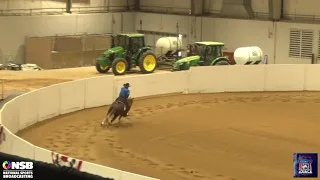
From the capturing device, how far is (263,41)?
36.5 m

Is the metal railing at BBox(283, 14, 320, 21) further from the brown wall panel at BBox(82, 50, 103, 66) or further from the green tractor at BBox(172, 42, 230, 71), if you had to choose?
the brown wall panel at BBox(82, 50, 103, 66)

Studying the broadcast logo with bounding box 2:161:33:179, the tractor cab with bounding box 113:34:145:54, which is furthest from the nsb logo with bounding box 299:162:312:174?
the tractor cab with bounding box 113:34:145:54

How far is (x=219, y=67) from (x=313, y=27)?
8.49 meters

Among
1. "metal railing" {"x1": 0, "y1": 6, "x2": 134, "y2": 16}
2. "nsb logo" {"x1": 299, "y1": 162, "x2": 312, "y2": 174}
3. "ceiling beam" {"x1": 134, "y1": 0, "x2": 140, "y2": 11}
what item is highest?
"ceiling beam" {"x1": 134, "y1": 0, "x2": 140, "y2": 11}

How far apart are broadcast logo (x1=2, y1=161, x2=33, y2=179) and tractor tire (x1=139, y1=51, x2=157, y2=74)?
23.0 meters

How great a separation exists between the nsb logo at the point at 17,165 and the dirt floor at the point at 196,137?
23.3 feet

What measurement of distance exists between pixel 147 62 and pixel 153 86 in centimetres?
572

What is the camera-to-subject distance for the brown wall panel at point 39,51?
36438 millimetres

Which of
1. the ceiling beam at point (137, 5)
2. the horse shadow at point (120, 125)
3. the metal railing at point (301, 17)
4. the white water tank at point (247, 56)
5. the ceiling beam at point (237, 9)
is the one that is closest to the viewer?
the horse shadow at point (120, 125)

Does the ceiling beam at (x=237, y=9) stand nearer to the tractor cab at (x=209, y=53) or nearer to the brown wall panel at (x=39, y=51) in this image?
the tractor cab at (x=209, y=53)


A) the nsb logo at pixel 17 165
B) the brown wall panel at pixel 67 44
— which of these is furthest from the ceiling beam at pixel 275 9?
the nsb logo at pixel 17 165

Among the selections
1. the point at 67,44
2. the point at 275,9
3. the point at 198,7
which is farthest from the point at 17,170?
the point at 198,7

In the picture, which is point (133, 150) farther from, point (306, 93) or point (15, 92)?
point (306, 93)

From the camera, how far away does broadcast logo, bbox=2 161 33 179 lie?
30.1ft
